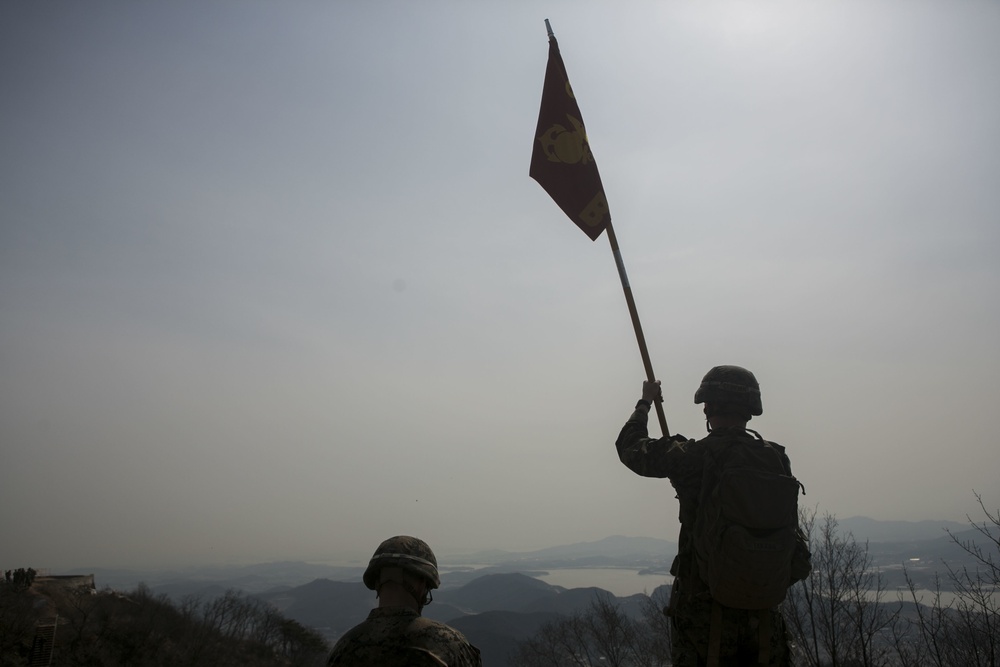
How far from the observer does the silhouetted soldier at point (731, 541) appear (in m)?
3.47

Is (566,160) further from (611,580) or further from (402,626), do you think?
(611,580)

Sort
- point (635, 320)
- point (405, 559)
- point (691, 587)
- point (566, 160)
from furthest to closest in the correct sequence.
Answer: point (566, 160), point (635, 320), point (691, 587), point (405, 559)

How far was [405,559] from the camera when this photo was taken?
3406 mm

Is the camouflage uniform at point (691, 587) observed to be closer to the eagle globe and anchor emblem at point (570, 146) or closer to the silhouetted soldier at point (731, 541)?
the silhouetted soldier at point (731, 541)

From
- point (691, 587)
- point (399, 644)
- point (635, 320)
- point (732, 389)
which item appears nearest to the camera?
point (399, 644)

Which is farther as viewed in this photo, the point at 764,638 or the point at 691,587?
the point at 691,587

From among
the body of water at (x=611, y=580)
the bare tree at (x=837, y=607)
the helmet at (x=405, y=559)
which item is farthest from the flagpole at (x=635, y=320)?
the body of water at (x=611, y=580)

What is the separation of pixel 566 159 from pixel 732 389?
10.3ft

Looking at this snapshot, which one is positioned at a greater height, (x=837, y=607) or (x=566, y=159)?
(x=566, y=159)

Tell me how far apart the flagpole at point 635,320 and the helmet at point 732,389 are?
431 mm

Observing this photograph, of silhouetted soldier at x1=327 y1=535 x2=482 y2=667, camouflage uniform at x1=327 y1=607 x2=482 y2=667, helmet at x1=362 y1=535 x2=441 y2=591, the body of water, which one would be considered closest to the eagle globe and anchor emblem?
helmet at x1=362 y1=535 x2=441 y2=591

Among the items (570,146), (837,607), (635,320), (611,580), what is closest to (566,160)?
(570,146)

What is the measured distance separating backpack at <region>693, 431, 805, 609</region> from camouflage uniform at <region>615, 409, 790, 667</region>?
0.47 feet

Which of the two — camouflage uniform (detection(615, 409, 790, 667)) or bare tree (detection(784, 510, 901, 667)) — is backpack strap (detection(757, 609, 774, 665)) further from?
bare tree (detection(784, 510, 901, 667))
